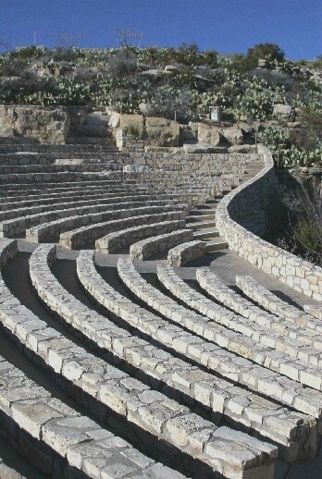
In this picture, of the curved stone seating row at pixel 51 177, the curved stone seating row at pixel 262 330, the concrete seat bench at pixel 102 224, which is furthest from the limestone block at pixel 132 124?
the curved stone seating row at pixel 262 330

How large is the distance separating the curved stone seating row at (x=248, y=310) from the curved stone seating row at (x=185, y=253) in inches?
65.1

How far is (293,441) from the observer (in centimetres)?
473

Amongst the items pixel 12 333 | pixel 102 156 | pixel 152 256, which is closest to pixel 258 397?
pixel 12 333

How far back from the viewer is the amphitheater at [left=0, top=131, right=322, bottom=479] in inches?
159

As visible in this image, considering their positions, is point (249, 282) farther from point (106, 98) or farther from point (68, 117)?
point (106, 98)

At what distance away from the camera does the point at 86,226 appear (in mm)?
13766

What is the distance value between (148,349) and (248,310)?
2.75m

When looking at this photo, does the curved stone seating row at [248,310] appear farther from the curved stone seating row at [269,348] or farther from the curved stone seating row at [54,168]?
the curved stone seating row at [54,168]

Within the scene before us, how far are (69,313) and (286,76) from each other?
121 ft

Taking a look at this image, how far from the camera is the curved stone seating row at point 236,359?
541 centimetres

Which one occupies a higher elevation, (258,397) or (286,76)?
(286,76)

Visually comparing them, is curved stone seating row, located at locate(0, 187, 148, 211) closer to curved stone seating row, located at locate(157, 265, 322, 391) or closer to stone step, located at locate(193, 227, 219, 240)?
stone step, located at locate(193, 227, 219, 240)

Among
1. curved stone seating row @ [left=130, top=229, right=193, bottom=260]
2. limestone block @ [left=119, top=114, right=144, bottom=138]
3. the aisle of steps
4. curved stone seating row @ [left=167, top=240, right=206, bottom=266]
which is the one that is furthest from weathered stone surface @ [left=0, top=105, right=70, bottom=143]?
curved stone seating row @ [left=167, top=240, right=206, bottom=266]

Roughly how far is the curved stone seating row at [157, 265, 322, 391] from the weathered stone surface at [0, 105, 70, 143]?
50.6ft
